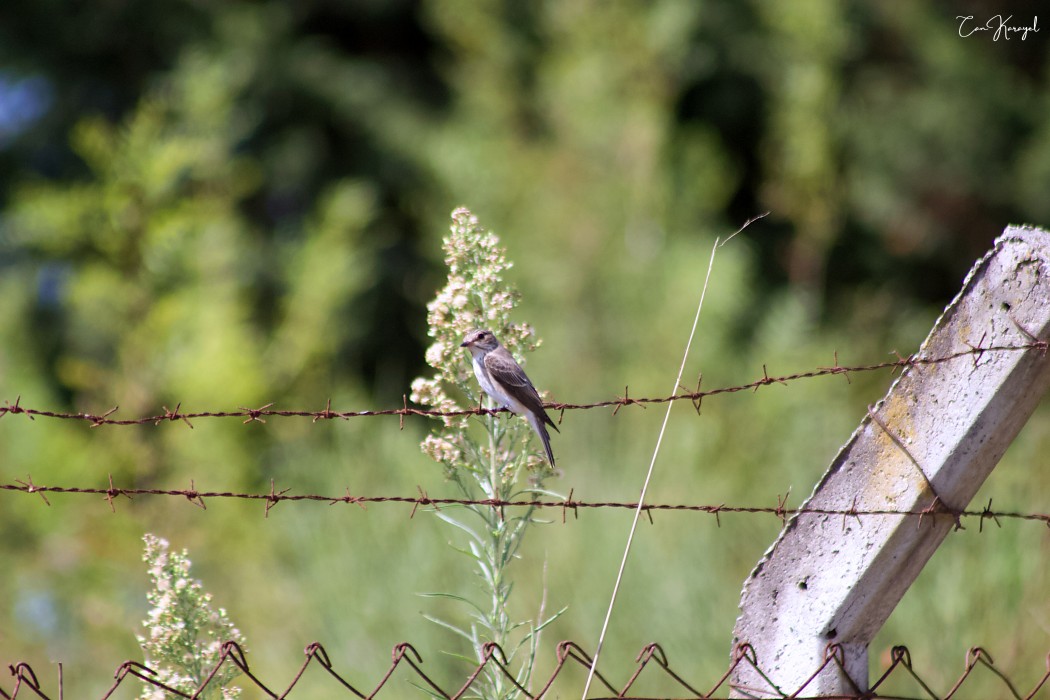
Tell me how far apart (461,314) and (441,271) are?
1026 centimetres

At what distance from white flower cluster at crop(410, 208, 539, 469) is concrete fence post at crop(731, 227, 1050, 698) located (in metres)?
0.89

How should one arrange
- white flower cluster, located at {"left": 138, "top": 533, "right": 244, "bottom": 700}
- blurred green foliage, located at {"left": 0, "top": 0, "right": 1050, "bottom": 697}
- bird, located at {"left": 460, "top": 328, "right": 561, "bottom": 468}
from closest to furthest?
white flower cluster, located at {"left": 138, "top": 533, "right": 244, "bottom": 700}, bird, located at {"left": 460, "top": 328, "right": 561, "bottom": 468}, blurred green foliage, located at {"left": 0, "top": 0, "right": 1050, "bottom": 697}

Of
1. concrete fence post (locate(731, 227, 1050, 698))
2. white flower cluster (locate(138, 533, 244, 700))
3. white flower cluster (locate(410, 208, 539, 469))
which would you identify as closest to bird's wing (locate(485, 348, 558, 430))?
white flower cluster (locate(410, 208, 539, 469))

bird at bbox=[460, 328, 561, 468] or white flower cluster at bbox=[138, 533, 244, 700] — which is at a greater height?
bird at bbox=[460, 328, 561, 468]

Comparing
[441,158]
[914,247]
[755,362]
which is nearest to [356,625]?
[755,362]

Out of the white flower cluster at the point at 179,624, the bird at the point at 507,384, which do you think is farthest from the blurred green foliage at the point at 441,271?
the white flower cluster at the point at 179,624

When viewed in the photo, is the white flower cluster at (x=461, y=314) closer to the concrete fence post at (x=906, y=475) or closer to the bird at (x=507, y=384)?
the bird at (x=507, y=384)

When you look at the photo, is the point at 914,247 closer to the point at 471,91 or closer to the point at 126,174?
the point at 471,91

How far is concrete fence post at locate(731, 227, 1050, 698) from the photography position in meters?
2.53

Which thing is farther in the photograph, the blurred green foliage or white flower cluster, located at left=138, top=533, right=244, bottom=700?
the blurred green foliage

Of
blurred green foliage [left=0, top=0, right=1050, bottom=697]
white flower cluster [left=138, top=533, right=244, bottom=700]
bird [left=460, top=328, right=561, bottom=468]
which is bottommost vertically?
white flower cluster [left=138, top=533, right=244, bottom=700]

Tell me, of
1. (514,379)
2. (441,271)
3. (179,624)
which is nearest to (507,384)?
(514,379)

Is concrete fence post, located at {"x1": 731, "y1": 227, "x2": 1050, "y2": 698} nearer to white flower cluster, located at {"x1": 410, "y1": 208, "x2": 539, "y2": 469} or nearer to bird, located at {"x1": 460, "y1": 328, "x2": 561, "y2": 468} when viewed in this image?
white flower cluster, located at {"x1": 410, "y1": 208, "x2": 539, "y2": 469}

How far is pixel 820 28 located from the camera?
10211 mm
